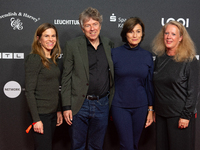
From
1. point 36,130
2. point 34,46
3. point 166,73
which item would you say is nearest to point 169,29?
point 166,73

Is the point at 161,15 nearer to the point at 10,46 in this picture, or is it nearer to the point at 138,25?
the point at 138,25

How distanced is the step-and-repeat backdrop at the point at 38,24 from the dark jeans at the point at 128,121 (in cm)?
94

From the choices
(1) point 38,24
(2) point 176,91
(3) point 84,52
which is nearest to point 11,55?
(1) point 38,24

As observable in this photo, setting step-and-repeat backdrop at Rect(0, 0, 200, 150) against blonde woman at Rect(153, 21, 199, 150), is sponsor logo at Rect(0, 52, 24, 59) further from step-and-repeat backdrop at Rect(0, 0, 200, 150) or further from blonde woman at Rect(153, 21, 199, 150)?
blonde woman at Rect(153, 21, 199, 150)

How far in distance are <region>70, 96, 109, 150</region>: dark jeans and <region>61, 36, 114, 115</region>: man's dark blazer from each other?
0.23ft

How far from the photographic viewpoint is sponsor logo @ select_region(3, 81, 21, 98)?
239cm

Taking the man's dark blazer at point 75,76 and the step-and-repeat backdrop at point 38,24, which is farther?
the step-and-repeat backdrop at point 38,24

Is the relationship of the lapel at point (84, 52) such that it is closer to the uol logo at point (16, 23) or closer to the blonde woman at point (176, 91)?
the blonde woman at point (176, 91)

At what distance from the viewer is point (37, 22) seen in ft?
7.68

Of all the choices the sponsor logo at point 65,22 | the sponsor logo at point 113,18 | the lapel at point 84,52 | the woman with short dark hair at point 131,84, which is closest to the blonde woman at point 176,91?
the woman with short dark hair at point 131,84

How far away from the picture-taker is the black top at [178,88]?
5.32ft

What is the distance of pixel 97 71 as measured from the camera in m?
1.78

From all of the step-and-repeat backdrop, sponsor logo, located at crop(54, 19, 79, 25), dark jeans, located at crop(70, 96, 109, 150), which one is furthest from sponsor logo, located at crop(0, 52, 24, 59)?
dark jeans, located at crop(70, 96, 109, 150)

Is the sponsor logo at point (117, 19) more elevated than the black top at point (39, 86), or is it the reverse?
the sponsor logo at point (117, 19)
